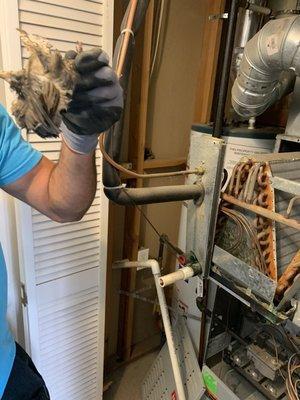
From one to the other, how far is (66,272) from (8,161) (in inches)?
20.4

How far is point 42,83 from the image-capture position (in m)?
0.50

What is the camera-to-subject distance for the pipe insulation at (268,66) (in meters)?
0.92

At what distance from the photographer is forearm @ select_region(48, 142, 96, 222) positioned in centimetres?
71

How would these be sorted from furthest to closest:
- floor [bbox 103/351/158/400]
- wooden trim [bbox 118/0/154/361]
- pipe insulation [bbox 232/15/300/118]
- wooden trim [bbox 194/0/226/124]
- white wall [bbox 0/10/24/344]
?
floor [bbox 103/351/158/400]
wooden trim [bbox 194/0/226/124]
wooden trim [bbox 118/0/154/361]
white wall [bbox 0/10/24/344]
pipe insulation [bbox 232/15/300/118]

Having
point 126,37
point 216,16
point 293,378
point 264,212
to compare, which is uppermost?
point 216,16

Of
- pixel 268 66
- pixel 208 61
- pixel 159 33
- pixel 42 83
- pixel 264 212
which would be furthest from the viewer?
pixel 208 61

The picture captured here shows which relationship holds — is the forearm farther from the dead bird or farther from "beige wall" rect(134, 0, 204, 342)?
"beige wall" rect(134, 0, 204, 342)

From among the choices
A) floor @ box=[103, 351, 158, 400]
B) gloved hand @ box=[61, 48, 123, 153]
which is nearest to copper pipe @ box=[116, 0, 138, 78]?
gloved hand @ box=[61, 48, 123, 153]

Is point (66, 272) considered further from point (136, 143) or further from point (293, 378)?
point (293, 378)

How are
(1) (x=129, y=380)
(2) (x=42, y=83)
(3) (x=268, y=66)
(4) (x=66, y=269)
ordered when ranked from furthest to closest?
(1) (x=129, y=380)
(4) (x=66, y=269)
(3) (x=268, y=66)
(2) (x=42, y=83)

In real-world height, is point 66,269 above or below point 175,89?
below

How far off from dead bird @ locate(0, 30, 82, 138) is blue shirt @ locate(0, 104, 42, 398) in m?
0.28

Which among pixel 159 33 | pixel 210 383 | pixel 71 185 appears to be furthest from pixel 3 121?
pixel 210 383

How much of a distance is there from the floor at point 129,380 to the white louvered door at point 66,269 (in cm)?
38
